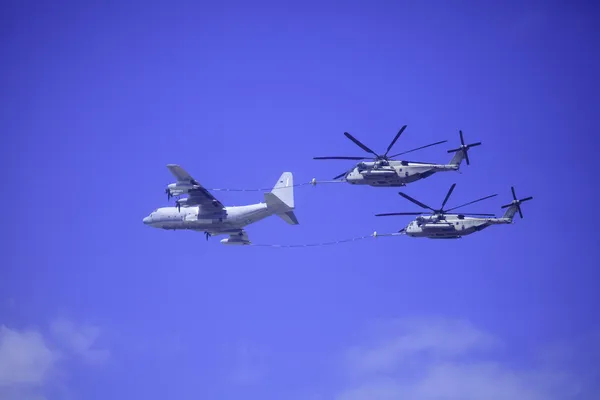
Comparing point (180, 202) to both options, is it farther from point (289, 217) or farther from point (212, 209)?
point (289, 217)

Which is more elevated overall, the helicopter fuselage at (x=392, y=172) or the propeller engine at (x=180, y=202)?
the propeller engine at (x=180, y=202)

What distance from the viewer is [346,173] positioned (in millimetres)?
89812

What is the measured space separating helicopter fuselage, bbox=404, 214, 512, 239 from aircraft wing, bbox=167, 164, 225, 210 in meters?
22.4

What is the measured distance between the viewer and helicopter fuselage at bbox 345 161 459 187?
3408 inches

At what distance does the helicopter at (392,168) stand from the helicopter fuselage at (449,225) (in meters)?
4.34

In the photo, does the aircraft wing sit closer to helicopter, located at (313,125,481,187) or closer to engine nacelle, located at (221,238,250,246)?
engine nacelle, located at (221,238,250,246)

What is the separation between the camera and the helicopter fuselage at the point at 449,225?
86375mm

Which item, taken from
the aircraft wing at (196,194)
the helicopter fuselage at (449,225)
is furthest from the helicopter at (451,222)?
the aircraft wing at (196,194)

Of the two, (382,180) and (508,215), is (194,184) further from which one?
(508,215)

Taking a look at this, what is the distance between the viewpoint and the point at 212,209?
97.9m

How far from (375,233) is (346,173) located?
6980 millimetres

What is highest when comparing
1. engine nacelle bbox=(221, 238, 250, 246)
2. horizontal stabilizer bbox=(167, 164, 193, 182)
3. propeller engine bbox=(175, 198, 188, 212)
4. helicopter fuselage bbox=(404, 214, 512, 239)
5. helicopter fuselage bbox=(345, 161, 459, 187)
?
horizontal stabilizer bbox=(167, 164, 193, 182)

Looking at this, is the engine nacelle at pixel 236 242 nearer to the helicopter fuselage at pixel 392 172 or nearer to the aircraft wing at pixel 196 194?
the aircraft wing at pixel 196 194

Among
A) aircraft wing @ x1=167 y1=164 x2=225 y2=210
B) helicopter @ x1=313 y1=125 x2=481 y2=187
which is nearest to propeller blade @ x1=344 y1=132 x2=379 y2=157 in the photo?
helicopter @ x1=313 y1=125 x2=481 y2=187
